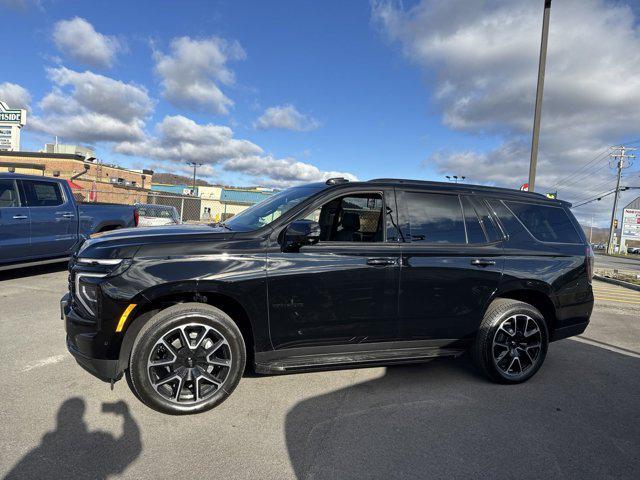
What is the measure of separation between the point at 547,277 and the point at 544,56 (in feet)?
31.8

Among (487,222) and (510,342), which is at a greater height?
(487,222)

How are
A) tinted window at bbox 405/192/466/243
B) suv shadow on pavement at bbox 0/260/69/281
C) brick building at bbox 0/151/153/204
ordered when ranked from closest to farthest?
tinted window at bbox 405/192/466/243
suv shadow on pavement at bbox 0/260/69/281
brick building at bbox 0/151/153/204

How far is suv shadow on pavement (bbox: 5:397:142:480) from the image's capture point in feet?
7.68

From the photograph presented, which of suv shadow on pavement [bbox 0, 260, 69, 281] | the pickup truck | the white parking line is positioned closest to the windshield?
the white parking line

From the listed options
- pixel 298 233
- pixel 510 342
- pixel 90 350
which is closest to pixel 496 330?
pixel 510 342

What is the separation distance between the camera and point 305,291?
3.26m

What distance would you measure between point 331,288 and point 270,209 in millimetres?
1045

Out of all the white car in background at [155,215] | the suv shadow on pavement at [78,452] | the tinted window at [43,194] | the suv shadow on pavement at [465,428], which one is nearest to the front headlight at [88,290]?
the suv shadow on pavement at [78,452]

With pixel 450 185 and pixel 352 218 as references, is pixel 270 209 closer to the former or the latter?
pixel 352 218

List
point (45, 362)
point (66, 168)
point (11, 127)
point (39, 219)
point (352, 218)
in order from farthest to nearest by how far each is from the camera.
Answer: point (66, 168) < point (11, 127) < point (39, 219) < point (45, 362) < point (352, 218)

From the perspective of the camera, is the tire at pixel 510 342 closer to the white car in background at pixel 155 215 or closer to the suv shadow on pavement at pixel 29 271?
the suv shadow on pavement at pixel 29 271

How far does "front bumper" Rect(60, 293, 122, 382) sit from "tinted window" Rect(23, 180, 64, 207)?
5.74 metres

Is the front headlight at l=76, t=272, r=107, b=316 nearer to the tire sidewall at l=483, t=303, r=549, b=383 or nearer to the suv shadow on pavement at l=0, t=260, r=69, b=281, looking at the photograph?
the tire sidewall at l=483, t=303, r=549, b=383

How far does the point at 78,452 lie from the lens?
8.32ft
